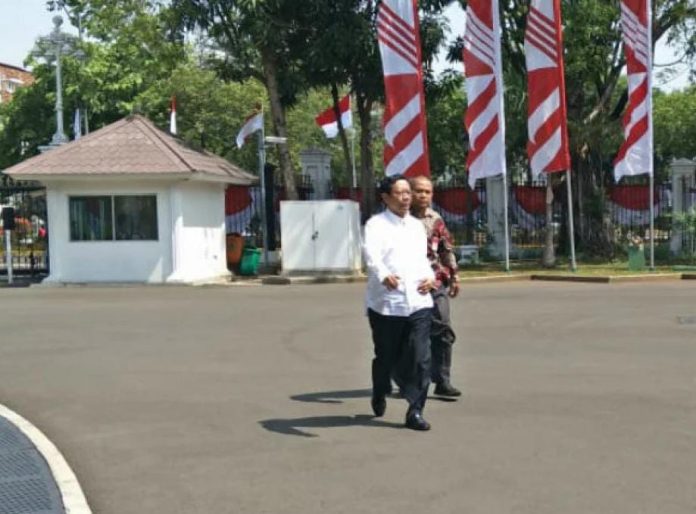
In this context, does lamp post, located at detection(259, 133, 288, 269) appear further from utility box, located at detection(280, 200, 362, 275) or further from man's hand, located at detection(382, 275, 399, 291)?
man's hand, located at detection(382, 275, 399, 291)

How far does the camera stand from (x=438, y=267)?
24.2 ft

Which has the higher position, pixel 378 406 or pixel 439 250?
pixel 439 250

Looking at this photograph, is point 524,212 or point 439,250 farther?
point 524,212

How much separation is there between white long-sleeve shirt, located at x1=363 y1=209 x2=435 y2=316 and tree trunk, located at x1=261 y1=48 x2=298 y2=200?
18041mm

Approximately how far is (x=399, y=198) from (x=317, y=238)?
1545 cm

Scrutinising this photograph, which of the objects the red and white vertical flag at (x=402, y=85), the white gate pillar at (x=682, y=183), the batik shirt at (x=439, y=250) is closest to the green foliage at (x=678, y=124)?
the white gate pillar at (x=682, y=183)

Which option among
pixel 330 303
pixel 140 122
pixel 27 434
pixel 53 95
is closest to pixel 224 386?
pixel 27 434

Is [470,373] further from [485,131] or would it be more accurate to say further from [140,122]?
[140,122]

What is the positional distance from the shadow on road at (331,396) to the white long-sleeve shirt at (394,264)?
4.85 feet

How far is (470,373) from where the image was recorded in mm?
8797

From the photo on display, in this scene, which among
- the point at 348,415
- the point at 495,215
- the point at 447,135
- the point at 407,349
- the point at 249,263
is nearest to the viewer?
the point at 407,349

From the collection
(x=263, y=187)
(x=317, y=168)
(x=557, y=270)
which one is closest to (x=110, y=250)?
(x=263, y=187)

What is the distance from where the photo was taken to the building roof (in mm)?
21094

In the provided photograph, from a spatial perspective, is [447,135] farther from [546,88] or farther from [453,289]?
[453,289]
